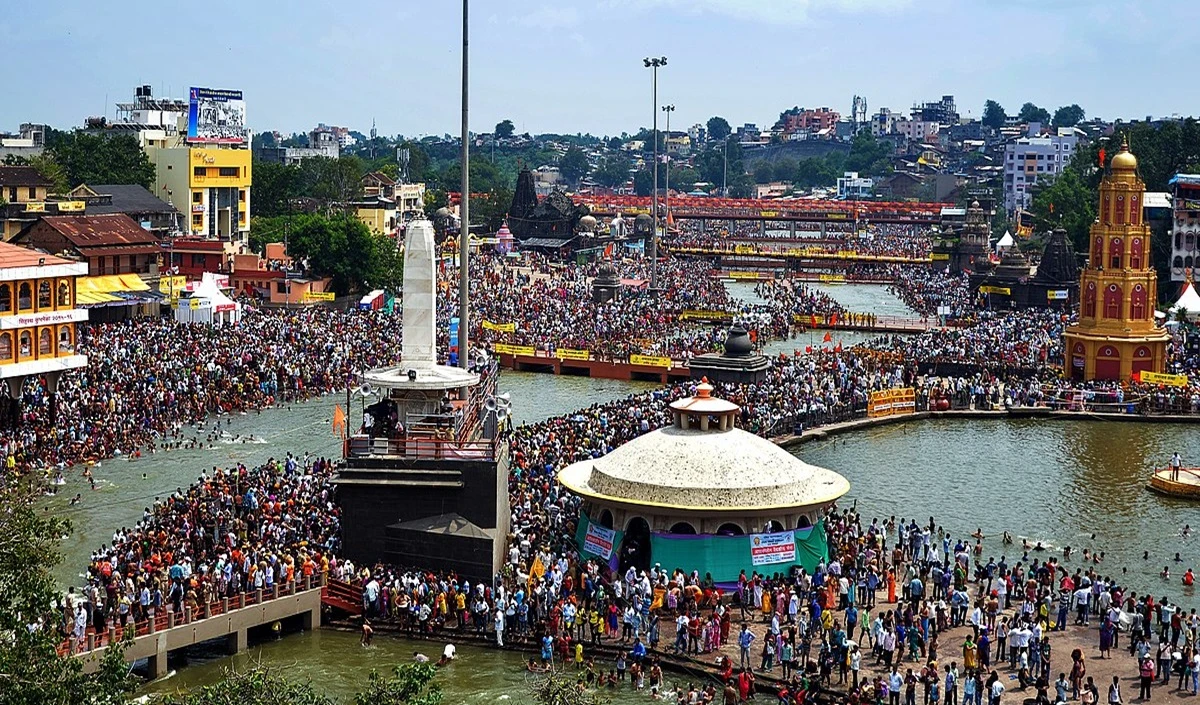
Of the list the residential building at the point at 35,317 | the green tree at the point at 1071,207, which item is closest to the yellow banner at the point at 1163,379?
the residential building at the point at 35,317

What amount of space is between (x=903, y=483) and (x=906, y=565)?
1191 cm

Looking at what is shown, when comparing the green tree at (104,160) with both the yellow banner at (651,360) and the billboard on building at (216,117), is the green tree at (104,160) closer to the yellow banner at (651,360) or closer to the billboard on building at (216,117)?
the billboard on building at (216,117)

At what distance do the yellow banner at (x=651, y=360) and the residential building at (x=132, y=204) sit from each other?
2835cm

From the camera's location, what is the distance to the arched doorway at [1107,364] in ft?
208

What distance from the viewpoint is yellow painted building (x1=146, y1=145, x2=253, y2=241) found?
101 meters

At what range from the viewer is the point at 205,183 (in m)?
102

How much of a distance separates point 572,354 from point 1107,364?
22.5 metres

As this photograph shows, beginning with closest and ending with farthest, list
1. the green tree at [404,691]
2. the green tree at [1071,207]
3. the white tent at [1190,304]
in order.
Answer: the green tree at [404,691], the white tent at [1190,304], the green tree at [1071,207]

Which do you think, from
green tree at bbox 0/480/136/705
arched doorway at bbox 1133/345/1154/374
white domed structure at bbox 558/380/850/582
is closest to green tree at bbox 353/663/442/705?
green tree at bbox 0/480/136/705

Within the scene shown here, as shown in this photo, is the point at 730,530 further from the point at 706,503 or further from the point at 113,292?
the point at 113,292

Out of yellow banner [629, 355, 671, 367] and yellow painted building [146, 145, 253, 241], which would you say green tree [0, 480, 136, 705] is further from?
yellow painted building [146, 145, 253, 241]

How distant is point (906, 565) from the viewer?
116 ft

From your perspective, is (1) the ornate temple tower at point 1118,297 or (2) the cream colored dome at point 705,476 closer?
(2) the cream colored dome at point 705,476

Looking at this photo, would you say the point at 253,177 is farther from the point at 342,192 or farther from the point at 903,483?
the point at 903,483
